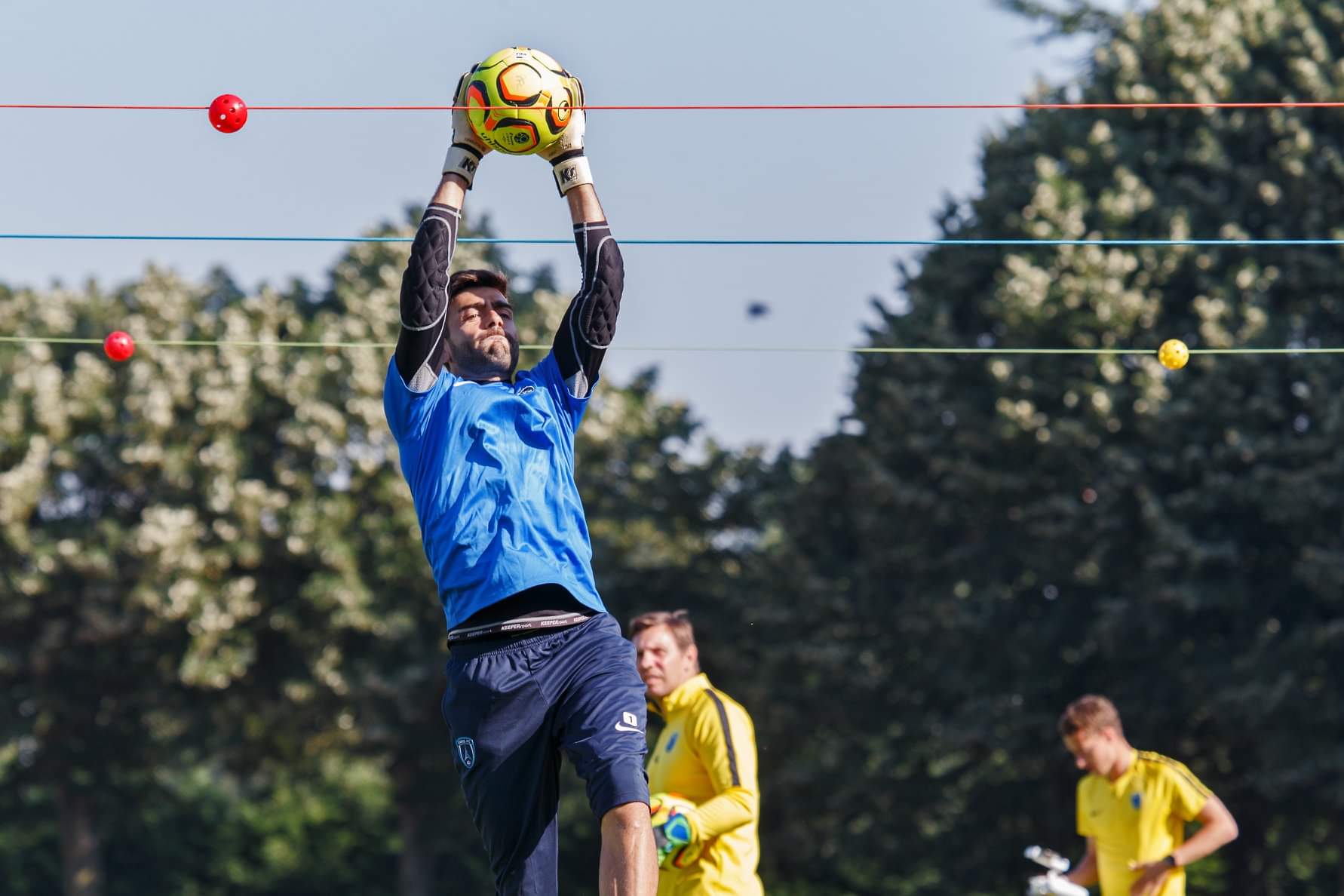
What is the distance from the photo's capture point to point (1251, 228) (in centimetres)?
1670

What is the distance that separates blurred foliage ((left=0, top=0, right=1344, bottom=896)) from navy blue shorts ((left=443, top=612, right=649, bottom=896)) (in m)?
12.9

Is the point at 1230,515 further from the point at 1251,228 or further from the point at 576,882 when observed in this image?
the point at 576,882

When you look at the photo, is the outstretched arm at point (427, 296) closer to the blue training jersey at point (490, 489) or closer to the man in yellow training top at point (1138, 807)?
the blue training jersey at point (490, 489)

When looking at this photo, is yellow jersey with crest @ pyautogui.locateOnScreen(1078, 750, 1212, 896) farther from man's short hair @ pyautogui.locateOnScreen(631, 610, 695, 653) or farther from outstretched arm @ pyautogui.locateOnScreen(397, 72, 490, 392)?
outstretched arm @ pyautogui.locateOnScreen(397, 72, 490, 392)

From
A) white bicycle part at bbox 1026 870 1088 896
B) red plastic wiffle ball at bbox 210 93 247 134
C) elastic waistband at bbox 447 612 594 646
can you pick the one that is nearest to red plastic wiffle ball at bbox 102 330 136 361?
red plastic wiffle ball at bbox 210 93 247 134

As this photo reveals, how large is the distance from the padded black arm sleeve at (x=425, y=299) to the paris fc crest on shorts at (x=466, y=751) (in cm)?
95

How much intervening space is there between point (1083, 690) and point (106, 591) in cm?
1192

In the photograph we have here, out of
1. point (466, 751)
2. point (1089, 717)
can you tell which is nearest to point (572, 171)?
point (466, 751)

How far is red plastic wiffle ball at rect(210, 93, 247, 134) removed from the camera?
5609mm

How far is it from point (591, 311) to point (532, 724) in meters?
1.16

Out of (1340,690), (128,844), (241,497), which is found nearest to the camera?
(1340,690)

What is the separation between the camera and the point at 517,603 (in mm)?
4273

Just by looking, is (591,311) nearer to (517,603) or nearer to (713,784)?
(517,603)

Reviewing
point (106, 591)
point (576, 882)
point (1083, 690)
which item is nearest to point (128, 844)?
point (106, 591)
